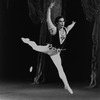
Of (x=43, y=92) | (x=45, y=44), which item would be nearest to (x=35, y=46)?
(x=45, y=44)

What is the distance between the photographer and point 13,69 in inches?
265

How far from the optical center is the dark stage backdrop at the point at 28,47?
6505 mm

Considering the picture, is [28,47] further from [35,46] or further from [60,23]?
[60,23]

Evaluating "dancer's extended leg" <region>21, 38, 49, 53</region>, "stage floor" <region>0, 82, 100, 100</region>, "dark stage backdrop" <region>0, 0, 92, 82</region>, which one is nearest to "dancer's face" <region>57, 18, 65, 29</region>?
"dancer's extended leg" <region>21, 38, 49, 53</region>

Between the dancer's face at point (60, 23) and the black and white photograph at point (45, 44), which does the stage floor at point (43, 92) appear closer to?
the black and white photograph at point (45, 44)

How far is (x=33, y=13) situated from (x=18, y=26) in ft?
1.45

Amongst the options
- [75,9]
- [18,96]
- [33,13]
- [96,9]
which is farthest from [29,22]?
[18,96]

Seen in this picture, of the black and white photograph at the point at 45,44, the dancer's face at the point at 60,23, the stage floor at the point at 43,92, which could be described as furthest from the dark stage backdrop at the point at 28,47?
the dancer's face at the point at 60,23

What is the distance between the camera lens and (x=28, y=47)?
6.51 m

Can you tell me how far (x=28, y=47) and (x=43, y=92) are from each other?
3.97 ft

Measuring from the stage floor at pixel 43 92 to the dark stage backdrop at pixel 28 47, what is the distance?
310 millimetres

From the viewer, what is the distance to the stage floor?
17.3ft

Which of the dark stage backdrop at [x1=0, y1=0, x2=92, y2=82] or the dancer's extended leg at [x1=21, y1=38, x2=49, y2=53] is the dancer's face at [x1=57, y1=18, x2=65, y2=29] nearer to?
the dancer's extended leg at [x1=21, y1=38, x2=49, y2=53]

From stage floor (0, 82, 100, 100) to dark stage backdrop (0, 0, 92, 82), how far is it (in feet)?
1.02
